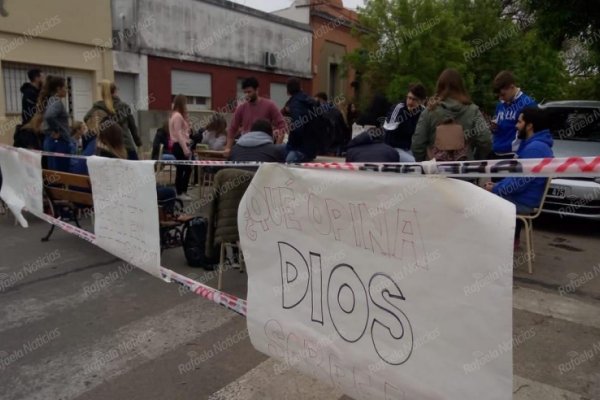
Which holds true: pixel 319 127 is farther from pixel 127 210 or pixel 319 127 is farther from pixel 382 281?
pixel 382 281

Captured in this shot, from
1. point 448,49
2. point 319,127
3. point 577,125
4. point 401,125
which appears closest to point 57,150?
point 319,127

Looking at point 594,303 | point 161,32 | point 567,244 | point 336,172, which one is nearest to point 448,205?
point 336,172

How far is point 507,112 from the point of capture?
19.2 ft

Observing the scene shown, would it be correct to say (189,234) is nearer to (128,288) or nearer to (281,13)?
(128,288)

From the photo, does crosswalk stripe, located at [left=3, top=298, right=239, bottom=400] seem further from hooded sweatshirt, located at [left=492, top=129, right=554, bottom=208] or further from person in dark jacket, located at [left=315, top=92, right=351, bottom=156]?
person in dark jacket, located at [left=315, top=92, right=351, bottom=156]

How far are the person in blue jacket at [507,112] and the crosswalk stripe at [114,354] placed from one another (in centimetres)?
392

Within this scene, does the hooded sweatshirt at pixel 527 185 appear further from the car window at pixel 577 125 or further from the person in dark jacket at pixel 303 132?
the car window at pixel 577 125

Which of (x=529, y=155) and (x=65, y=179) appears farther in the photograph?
(x=65, y=179)

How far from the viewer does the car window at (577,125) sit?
7.65 m

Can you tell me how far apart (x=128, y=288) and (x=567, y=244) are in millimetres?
5031

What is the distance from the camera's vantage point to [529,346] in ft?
11.1

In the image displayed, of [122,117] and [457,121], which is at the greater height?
[122,117]

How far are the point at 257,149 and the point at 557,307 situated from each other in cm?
285

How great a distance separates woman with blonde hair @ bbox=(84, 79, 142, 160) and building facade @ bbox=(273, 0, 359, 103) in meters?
17.3
